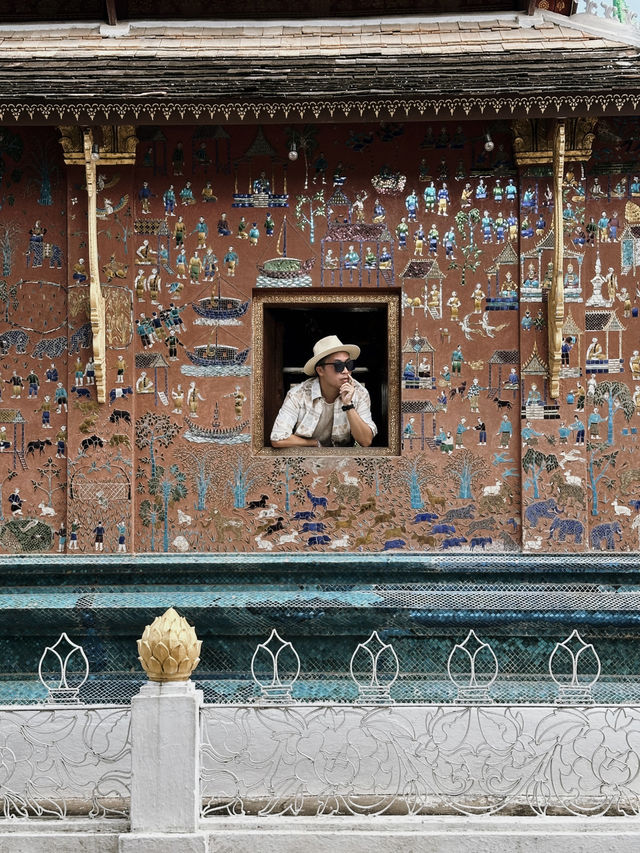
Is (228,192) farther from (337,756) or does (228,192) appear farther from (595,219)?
(337,756)

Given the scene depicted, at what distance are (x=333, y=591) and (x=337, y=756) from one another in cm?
241

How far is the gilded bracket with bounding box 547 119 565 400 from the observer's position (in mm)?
8422

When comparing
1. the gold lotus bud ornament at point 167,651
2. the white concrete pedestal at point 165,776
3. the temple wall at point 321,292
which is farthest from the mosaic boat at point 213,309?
the white concrete pedestal at point 165,776

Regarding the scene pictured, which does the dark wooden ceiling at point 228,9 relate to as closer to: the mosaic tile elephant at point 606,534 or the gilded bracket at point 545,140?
the gilded bracket at point 545,140

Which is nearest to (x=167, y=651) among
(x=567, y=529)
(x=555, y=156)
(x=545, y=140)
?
(x=567, y=529)

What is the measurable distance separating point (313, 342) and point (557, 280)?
338cm

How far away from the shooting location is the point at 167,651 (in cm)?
458

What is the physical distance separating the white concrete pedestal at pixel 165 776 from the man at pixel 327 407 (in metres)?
4.52

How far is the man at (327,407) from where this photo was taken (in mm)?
8986

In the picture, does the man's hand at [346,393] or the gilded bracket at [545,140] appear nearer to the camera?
the gilded bracket at [545,140]

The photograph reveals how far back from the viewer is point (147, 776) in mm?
4504

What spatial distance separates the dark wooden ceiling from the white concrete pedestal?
6627 mm

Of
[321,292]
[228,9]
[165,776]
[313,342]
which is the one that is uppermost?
[228,9]

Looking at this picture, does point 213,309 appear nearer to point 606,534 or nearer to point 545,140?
point 545,140
